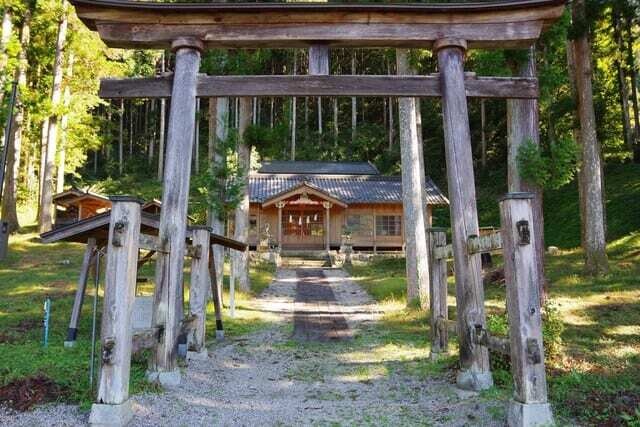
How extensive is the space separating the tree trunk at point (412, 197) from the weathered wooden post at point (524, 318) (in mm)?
6477

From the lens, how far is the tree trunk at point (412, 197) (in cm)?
1035

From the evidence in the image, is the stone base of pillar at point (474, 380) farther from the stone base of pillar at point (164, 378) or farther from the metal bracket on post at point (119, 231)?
the metal bracket on post at point (119, 231)

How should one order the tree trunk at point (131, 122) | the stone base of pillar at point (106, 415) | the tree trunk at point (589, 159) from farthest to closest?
the tree trunk at point (131, 122)
the tree trunk at point (589, 159)
the stone base of pillar at point (106, 415)

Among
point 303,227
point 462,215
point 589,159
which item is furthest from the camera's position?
point 303,227

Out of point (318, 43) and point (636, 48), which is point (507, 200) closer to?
point (318, 43)

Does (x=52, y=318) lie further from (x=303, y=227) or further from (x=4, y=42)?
(x=303, y=227)

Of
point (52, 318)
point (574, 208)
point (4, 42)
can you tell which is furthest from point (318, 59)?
point (574, 208)

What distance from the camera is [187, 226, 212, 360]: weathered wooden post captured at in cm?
630

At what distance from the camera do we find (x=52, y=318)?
847cm

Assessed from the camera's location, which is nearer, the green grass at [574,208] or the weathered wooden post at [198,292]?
the weathered wooden post at [198,292]

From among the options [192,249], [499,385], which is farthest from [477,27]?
[192,249]

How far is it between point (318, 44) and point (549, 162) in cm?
418

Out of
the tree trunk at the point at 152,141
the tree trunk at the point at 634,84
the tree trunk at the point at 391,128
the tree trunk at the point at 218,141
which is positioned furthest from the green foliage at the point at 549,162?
the tree trunk at the point at 152,141

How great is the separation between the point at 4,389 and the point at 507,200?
474 cm
